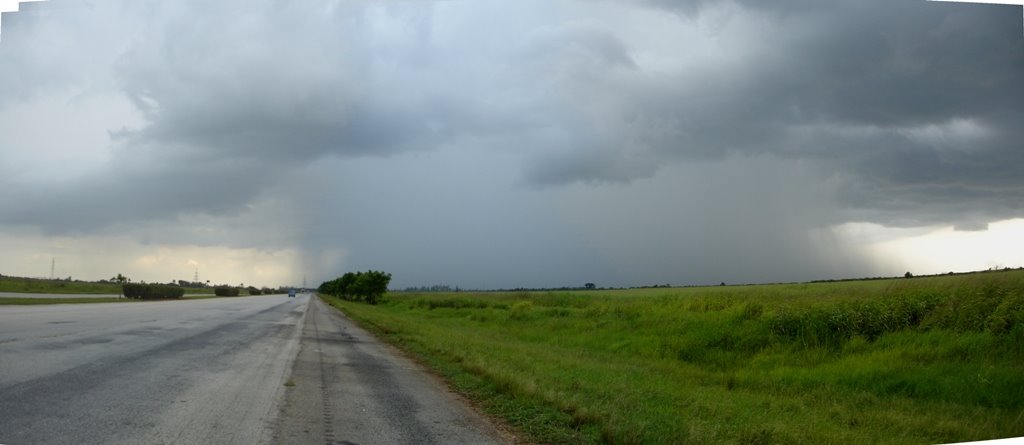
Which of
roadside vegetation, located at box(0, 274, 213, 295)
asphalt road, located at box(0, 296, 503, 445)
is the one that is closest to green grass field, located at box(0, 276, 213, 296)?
roadside vegetation, located at box(0, 274, 213, 295)

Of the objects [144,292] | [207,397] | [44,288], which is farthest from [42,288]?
[207,397]

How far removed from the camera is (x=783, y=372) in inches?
680

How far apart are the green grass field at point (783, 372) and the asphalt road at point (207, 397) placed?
50.7 inches

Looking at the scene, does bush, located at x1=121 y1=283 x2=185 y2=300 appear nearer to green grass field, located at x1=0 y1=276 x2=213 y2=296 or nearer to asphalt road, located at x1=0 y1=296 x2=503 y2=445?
green grass field, located at x1=0 y1=276 x2=213 y2=296

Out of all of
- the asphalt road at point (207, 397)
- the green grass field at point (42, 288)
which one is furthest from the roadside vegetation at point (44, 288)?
the asphalt road at point (207, 397)

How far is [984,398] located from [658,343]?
11.0 meters

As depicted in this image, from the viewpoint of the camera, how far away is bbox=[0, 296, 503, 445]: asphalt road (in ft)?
25.0

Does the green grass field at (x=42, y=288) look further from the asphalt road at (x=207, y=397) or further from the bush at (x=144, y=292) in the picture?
the asphalt road at (x=207, y=397)

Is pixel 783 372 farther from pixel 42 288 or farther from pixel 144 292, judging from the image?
pixel 42 288

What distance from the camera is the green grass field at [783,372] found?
9.97m

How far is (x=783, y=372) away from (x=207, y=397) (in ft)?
46.1

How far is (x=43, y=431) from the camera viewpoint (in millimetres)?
7125

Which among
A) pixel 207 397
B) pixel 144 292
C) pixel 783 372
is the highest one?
pixel 144 292

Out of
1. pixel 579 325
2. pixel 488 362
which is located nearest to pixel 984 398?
pixel 488 362
